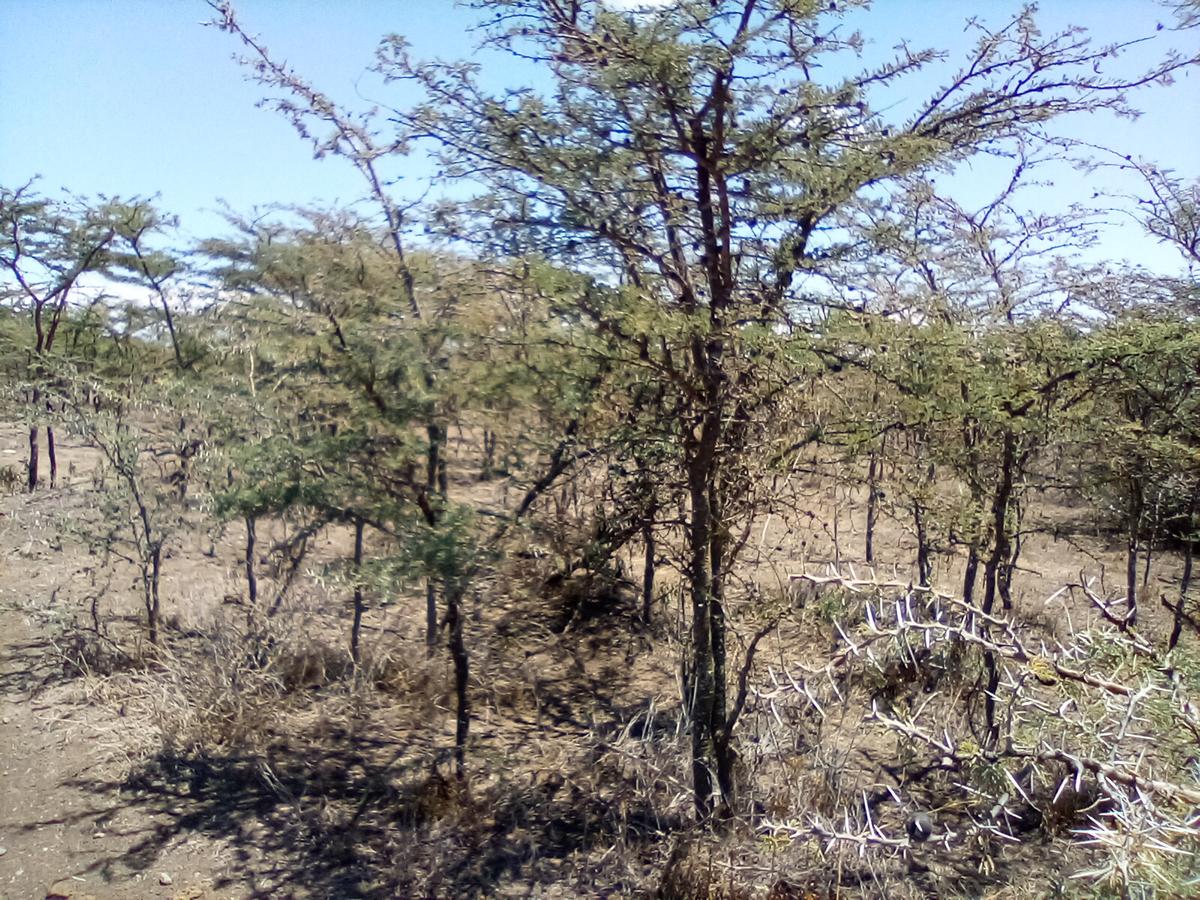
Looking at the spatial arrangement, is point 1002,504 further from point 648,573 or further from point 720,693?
point 648,573

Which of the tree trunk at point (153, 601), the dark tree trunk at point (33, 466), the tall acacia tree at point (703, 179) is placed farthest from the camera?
the dark tree trunk at point (33, 466)

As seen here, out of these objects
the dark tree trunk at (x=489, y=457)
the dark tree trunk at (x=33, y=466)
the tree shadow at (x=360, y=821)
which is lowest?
the tree shadow at (x=360, y=821)

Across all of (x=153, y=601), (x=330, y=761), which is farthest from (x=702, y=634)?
(x=153, y=601)

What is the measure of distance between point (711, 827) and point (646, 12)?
12.6 ft

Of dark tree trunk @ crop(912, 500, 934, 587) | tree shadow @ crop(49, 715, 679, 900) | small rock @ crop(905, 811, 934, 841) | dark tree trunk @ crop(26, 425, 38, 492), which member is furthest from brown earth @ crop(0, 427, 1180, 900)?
dark tree trunk @ crop(26, 425, 38, 492)

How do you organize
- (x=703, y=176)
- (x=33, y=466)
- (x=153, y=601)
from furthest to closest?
1. (x=33, y=466)
2. (x=153, y=601)
3. (x=703, y=176)

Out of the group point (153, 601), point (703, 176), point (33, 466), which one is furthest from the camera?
point (33, 466)

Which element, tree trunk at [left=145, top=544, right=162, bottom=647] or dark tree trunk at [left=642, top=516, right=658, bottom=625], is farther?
tree trunk at [left=145, top=544, right=162, bottom=647]

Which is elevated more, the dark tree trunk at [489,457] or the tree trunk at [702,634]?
the dark tree trunk at [489,457]

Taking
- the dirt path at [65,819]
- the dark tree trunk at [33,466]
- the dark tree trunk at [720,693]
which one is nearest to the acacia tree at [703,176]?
the dark tree trunk at [720,693]

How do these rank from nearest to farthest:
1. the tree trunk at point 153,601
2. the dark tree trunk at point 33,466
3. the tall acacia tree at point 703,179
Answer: the tall acacia tree at point 703,179
the tree trunk at point 153,601
the dark tree trunk at point 33,466

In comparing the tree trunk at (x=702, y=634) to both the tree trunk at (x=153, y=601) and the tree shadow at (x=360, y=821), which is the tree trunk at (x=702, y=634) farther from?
the tree trunk at (x=153, y=601)

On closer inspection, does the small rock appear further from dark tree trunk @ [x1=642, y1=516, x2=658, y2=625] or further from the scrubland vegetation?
dark tree trunk @ [x1=642, y1=516, x2=658, y2=625]

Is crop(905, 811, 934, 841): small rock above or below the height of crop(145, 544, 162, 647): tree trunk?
below
